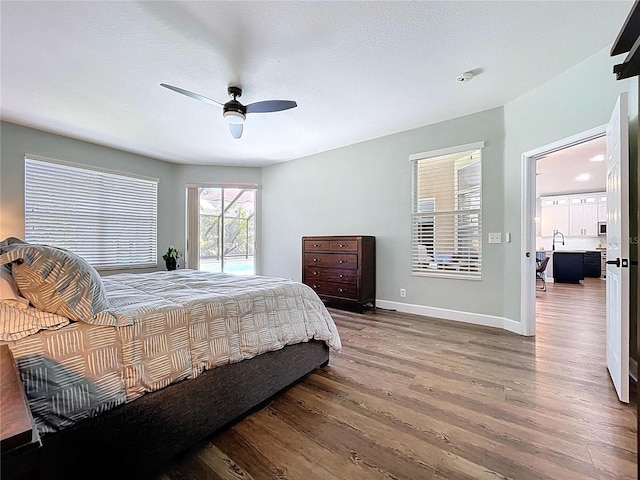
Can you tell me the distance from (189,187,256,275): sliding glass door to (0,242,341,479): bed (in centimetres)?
367

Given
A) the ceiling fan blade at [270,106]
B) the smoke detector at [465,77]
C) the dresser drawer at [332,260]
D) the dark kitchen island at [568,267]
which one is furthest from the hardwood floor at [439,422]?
the dark kitchen island at [568,267]

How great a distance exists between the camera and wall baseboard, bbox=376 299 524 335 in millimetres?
3381

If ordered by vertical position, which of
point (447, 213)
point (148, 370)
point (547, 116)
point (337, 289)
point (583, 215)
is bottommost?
point (337, 289)

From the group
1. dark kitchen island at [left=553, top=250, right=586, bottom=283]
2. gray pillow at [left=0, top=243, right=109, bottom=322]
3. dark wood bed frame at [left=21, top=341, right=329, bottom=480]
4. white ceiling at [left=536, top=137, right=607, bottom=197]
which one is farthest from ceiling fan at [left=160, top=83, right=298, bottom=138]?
dark kitchen island at [left=553, top=250, right=586, bottom=283]

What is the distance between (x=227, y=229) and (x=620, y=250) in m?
5.57

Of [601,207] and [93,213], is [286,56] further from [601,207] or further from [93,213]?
[601,207]

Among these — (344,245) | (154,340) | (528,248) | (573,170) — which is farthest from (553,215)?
(154,340)

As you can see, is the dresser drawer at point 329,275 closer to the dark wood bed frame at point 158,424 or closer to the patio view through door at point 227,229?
the patio view through door at point 227,229

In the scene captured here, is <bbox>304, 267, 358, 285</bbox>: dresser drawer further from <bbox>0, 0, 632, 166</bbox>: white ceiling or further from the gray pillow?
the gray pillow

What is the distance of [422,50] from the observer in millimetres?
2389

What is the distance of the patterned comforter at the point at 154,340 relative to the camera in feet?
3.55

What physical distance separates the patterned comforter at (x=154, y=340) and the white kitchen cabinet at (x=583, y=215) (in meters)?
9.31

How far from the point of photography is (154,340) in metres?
1.39

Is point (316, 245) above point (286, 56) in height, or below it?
below
